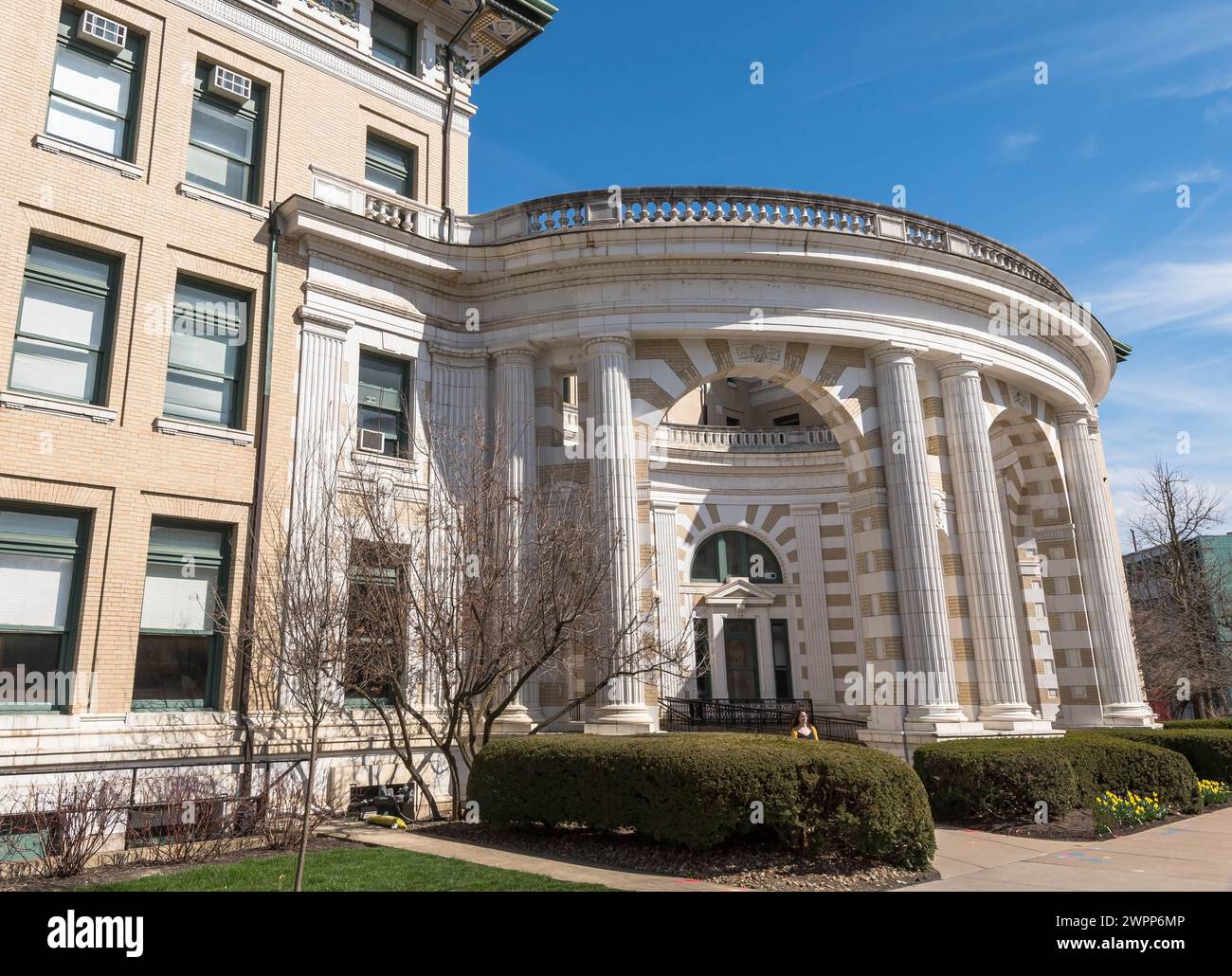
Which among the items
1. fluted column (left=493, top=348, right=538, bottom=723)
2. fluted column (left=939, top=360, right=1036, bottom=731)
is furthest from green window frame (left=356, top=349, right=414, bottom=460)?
fluted column (left=939, top=360, right=1036, bottom=731)

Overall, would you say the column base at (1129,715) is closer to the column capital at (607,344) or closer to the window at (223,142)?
the column capital at (607,344)

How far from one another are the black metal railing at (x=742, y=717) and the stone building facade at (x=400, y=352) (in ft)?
21.0

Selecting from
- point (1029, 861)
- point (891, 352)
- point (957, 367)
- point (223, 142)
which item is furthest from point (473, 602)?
point (957, 367)

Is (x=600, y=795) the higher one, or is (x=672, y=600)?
(x=672, y=600)

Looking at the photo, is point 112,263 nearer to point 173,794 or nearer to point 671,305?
point 173,794

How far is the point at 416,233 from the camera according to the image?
19656mm

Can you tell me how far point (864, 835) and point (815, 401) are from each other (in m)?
12.5

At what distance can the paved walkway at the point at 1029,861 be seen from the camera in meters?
9.63

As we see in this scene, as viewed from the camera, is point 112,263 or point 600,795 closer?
point 600,795

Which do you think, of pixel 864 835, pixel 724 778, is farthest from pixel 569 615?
pixel 864 835
